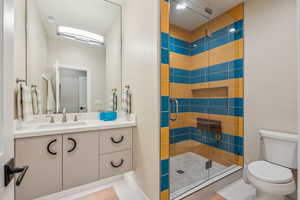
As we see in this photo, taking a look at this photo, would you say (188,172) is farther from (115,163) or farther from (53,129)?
(53,129)

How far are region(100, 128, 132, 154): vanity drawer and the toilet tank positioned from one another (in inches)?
66.9

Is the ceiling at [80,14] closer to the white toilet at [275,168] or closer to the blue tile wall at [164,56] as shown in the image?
the blue tile wall at [164,56]

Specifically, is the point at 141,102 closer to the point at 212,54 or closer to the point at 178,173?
the point at 178,173

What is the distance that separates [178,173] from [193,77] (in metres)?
1.58

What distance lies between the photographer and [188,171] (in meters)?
1.93

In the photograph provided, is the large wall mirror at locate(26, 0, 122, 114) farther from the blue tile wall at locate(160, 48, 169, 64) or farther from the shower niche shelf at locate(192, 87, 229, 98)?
the shower niche shelf at locate(192, 87, 229, 98)

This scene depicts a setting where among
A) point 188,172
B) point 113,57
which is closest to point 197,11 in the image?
point 113,57

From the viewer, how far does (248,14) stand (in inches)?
73.9

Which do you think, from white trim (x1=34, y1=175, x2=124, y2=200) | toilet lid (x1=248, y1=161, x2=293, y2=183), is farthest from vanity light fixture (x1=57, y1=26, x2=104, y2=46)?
toilet lid (x1=248, y1=161, x2=293, y2=183)

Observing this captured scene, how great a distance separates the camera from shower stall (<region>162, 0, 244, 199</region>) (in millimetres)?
1960

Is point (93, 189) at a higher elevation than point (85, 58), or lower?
lower

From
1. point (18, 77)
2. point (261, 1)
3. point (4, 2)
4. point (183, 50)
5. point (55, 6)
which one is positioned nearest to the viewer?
point (4, 2)

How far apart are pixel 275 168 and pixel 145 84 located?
5.42 ft

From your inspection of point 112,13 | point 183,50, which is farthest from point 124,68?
point 183,50
